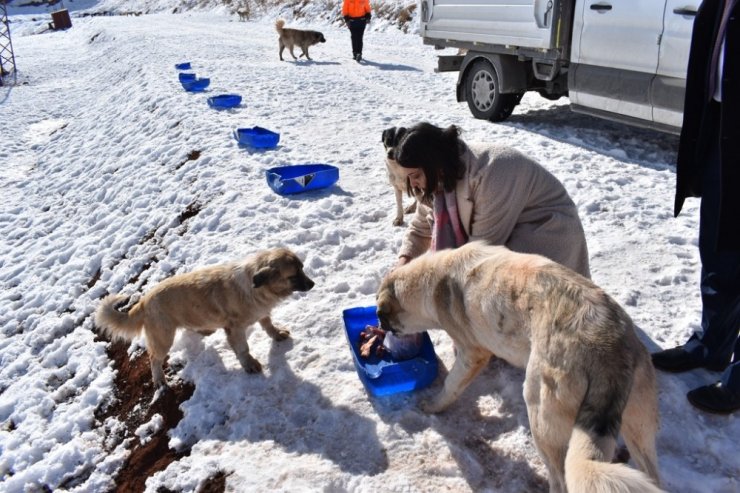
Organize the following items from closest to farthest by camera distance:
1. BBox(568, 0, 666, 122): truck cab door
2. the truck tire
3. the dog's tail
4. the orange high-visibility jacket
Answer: the dog's tail → BBox(568, 0, 666, 122): truck cab door → the truck tire → the orange high-visibility jacket

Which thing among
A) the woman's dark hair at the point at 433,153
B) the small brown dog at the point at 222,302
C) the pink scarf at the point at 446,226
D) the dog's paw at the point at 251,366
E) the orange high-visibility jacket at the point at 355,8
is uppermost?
the orange high-visibility jacket at the point at 355,8

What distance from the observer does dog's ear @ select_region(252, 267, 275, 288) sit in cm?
392

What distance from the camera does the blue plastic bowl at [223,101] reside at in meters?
10.7

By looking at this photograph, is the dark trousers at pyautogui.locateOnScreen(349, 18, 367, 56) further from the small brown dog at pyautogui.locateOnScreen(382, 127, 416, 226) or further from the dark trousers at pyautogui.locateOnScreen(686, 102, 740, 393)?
the dark trousers at pyautogui.locateOnScreen(686, 102, 740, 393)

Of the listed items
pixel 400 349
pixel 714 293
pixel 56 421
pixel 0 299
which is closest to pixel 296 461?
pixel 400 349

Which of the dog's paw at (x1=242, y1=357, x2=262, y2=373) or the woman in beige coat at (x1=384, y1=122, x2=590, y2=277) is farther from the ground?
the woman in beige coat at (x1=384, y1=122, x2=590, y2=277)

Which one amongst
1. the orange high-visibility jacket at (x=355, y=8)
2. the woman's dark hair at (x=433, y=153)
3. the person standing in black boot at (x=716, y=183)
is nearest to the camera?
the person standing in black boot at (x=716, y=183)

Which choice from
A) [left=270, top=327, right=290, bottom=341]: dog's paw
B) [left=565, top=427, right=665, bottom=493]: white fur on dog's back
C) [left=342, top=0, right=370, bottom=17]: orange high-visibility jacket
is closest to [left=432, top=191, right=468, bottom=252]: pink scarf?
[left=270, top=327, right=290, bottom=341]: dog's paw

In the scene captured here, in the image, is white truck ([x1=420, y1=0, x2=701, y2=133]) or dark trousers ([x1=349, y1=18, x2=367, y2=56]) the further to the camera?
dark trousers ([x1=349, y1=18, x2=367, y2=56])

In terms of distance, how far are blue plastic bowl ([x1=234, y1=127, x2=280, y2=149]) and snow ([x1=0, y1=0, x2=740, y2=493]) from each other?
0.16 metres

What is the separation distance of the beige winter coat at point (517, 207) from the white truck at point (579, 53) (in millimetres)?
3680

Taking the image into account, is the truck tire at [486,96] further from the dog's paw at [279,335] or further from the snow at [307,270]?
the dog's paw at [279,335]

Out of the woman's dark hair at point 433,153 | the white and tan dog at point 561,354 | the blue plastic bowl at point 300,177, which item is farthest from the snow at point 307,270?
the woman's dark hair at point 433,153

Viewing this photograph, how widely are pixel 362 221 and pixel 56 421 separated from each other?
3.48 meters
